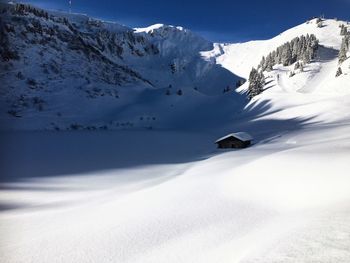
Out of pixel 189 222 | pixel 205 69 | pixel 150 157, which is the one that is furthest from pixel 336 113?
pixel 205 69

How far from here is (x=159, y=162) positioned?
1534 inches

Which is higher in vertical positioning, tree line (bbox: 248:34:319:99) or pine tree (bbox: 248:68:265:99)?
tree line (bbox: 248:34:319:99)

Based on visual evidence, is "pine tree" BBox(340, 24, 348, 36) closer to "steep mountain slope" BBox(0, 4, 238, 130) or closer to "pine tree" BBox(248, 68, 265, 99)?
"pine tree" BBox(248, 68, 265, 99)

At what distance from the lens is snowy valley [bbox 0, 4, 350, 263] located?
12844 millimetres

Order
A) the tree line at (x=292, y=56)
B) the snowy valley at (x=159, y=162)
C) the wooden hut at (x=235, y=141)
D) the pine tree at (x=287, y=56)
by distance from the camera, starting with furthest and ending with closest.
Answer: the pine tree at (x=287, y=56) → the tree line at (x=292, y=56) → the wooden hut at (x=235, y=141) → the snowy valley at (x=159, y=162)

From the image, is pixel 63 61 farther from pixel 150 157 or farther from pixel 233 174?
pixel 233 174

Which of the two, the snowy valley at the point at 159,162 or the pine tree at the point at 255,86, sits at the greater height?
the pine tree at the point at 255,86

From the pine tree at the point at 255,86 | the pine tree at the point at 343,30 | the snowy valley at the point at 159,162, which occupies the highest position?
the pine tree at the point at 343,30

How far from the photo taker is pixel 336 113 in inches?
2408

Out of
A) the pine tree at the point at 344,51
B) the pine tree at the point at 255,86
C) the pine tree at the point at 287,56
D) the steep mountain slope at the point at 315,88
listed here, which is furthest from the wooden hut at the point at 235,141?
the pine tree at the point at 287,56

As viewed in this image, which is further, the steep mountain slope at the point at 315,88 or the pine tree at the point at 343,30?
the pine tree at the point at 343,30

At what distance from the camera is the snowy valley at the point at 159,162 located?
1284 centimetres

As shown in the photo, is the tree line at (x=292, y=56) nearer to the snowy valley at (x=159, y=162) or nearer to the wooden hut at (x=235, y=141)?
the snowy valley at (x=159, y=162)

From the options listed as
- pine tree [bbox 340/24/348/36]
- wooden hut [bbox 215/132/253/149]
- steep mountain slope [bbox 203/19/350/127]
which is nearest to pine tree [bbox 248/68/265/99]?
steep mountain slope [bbox 203/19/350/127]
